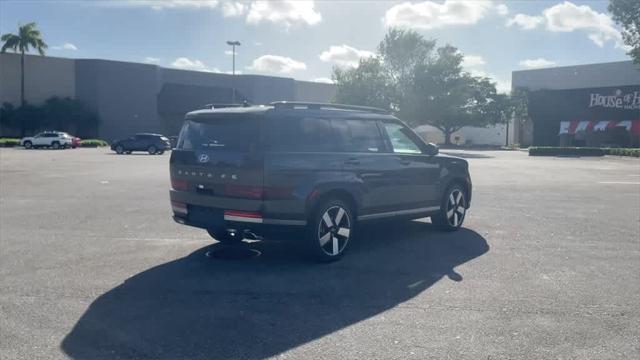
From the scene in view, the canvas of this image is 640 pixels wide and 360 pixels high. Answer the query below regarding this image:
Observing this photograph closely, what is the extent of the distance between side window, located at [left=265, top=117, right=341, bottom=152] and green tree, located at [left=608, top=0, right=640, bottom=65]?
1682 inches

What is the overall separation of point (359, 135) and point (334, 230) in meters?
1.37

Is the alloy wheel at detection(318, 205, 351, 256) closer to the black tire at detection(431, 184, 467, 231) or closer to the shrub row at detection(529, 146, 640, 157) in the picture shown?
the black tire at detection(431, 184, 467, 231)

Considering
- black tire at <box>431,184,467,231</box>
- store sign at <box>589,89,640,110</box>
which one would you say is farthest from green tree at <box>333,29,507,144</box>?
black tire at <box>431,184,467,231</box>

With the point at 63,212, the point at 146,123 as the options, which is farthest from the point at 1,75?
the point at 63,212

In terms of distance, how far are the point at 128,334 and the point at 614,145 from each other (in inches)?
2266

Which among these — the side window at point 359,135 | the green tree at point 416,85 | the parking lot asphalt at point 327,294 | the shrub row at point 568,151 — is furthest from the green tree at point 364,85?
the side window at point 359,135

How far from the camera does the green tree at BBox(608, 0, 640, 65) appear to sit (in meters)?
41.8

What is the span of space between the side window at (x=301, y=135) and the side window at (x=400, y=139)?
1192 millimetres

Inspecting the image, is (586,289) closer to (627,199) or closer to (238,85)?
(627,199)

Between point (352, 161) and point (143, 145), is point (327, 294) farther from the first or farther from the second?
point (143, 145)

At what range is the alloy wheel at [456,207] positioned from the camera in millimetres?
9289

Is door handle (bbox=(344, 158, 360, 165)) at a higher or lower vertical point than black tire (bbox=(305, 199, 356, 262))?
higher

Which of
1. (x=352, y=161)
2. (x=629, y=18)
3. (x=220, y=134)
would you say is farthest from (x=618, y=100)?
(x=220, y=134)

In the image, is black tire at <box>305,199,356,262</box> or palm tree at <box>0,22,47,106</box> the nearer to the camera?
black tire at <box>305,199,356,262</box>
